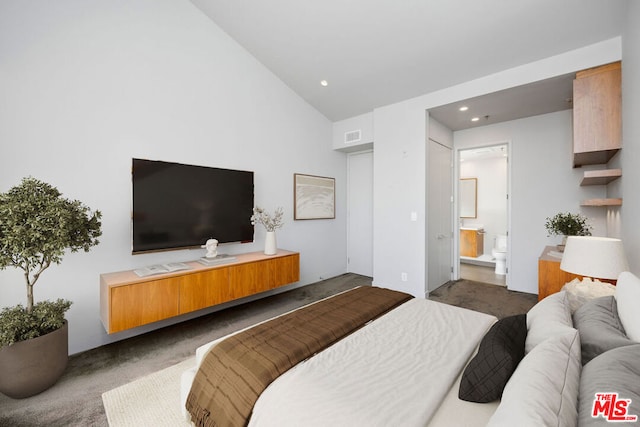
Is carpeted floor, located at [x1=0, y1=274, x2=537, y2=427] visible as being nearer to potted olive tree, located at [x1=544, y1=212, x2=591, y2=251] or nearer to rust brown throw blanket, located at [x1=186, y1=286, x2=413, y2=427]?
rust brown throw blanket, located at [x1=186, y1=286, x2=413, y2=427]

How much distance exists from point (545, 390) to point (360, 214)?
4.29 metres

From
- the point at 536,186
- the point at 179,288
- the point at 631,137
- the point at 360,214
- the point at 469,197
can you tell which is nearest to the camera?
the point at 631,137

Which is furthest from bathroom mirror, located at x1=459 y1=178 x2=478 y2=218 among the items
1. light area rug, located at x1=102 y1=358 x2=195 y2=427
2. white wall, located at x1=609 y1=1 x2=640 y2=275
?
light area rug, located at x1=102 y1=358 x2=195 y2=427

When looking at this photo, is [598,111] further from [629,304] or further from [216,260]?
[216,260]

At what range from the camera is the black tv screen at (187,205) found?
2.61m

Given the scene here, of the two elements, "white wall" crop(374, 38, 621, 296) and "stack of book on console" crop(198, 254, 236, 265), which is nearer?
"stack of book on console" crop(198, 254, 236, 265)

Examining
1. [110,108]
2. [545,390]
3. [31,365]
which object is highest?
[110,108]

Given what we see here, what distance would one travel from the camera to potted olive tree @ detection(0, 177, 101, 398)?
1.70 meters

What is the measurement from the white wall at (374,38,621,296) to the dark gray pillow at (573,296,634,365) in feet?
7.80

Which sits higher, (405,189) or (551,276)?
(405,189)

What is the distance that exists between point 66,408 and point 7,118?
2207mm

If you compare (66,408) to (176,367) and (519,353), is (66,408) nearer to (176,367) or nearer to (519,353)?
(176,367)

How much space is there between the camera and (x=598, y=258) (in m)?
1.59

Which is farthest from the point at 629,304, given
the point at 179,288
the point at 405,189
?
the point at 179,288
